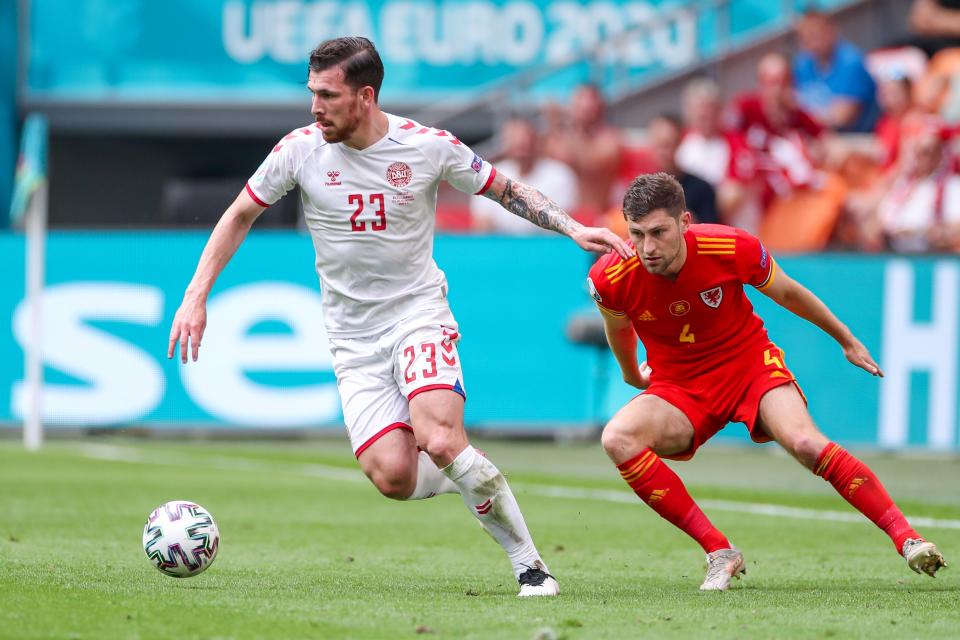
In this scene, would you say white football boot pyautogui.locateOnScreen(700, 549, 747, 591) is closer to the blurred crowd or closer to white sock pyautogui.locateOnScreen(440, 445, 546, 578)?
white sock pyautogui.locateOnScreen(440, 445, 546, 578)

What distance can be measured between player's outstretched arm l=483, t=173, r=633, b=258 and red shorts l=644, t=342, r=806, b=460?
91 cm

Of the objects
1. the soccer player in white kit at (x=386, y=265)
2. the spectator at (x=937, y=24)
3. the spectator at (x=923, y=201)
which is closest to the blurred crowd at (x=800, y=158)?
the spectator at (x=923, y=201)

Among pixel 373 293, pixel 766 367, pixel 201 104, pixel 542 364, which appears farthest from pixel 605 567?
pixel 201 104

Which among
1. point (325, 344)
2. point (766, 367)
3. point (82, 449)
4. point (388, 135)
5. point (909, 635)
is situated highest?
point (388, 135)

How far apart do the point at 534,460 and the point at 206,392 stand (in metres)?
3.31

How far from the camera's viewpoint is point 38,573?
7.12 meters

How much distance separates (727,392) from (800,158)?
9.81m

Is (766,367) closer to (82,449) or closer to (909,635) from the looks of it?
(909,635)

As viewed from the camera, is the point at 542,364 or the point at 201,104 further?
the point at 201,104

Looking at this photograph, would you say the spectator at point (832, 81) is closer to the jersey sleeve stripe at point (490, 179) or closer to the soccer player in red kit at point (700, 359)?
the soccer player in red kit at point (700, 359)

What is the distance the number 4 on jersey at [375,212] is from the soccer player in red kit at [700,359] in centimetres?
97

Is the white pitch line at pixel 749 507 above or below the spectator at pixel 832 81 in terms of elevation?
below

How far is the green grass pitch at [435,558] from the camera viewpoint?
232 inches

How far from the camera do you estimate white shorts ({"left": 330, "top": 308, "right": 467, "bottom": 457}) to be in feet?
23.2
